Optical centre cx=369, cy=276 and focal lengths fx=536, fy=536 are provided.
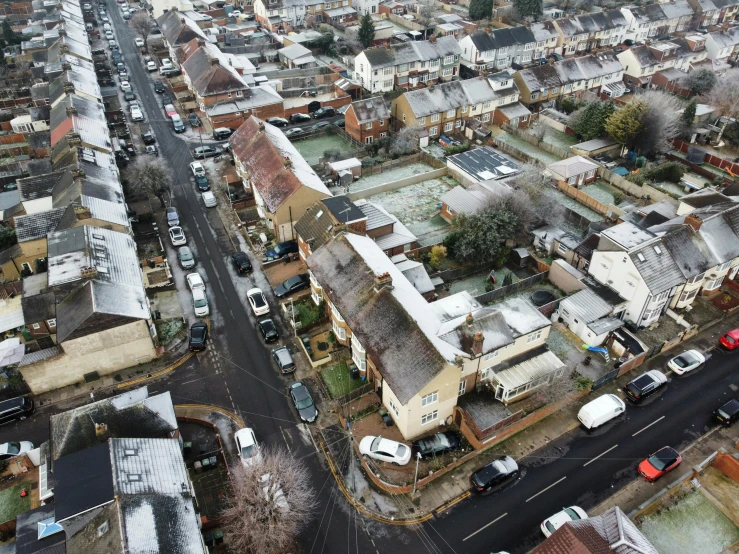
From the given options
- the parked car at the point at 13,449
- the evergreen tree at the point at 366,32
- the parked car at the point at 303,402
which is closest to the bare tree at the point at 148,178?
the parked car at the point at 13,449

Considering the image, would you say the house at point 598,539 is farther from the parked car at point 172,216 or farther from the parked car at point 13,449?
the parked car at point 172,216

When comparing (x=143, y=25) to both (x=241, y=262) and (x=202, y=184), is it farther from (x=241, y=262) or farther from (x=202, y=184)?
(x=241, y=262)

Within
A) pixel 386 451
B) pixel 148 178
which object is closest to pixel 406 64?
pixel 148 178

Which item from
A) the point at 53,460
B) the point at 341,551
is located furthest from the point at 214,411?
the point at 341,551

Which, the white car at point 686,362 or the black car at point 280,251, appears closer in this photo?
the white car at point 686,362

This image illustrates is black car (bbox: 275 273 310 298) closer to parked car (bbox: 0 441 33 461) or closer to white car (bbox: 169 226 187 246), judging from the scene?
white car (bbox: 169 226 187 246)

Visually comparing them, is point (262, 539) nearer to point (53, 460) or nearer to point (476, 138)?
point (53, 460)
